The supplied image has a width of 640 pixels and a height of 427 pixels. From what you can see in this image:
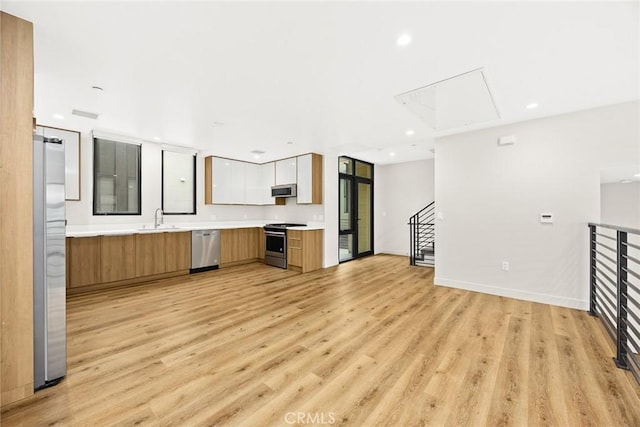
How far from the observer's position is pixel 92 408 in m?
1.62

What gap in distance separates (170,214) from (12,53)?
3.97 m

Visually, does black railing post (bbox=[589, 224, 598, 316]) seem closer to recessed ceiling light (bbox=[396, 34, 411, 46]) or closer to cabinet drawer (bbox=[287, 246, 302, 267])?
recessed ceiling light (bbox=[396, 34, 411, 46])

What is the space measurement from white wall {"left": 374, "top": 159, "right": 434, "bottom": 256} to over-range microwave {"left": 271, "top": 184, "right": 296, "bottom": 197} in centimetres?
270

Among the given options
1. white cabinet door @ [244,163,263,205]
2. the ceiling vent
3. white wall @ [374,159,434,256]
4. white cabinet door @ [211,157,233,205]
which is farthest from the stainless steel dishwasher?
white wall @ [374,159,434,256]

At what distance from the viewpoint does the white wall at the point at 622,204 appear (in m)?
4.36

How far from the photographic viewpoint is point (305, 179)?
564cm

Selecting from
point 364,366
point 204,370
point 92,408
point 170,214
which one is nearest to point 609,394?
point 364,366

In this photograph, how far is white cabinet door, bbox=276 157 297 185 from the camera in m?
5.92

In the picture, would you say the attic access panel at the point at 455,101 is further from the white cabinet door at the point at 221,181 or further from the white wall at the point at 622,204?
the white cabinet door at the point at 221,181

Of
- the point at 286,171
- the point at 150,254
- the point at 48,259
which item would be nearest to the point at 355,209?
the point at 286,171

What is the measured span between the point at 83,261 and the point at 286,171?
3.93 metres

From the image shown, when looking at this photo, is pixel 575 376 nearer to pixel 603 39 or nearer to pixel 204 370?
pixel 603 39

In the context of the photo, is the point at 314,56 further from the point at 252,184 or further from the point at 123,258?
the point at 252,184

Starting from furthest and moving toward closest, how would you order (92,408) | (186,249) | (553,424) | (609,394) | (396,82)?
(186,249), (396,82), (609,394), (92,408), (553,424)
